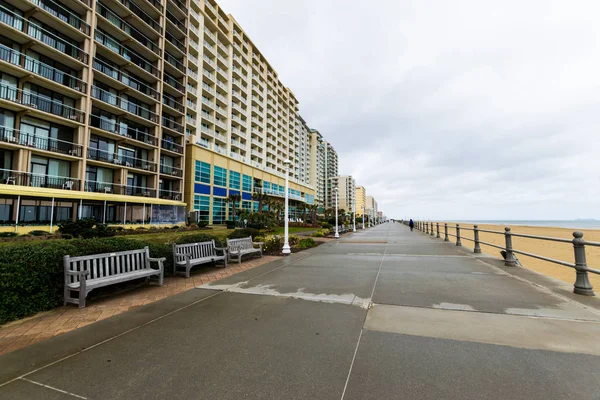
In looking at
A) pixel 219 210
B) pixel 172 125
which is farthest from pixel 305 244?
pixel 219 210

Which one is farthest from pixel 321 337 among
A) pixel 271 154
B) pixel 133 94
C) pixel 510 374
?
pixel 271 154

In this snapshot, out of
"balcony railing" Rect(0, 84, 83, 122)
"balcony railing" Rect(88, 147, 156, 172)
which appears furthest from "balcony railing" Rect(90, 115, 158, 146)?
"balcony railing" Rect(88, 147, 156, 172)

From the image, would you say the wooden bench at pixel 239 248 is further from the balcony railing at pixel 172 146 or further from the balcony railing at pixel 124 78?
the balcony railing at pixel 172 146

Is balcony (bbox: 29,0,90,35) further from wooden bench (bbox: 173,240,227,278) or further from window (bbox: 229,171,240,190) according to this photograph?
wooden bench (bbox: 173,240,227,278)

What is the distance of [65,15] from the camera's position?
23.7 m

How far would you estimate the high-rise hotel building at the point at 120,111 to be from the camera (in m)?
20.1

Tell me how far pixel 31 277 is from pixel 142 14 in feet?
121

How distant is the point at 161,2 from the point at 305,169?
70.7 meters

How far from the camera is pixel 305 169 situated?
98.6 metres

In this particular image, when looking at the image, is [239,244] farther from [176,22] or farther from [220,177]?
[176,22]

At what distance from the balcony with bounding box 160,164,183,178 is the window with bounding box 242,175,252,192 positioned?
13.6m

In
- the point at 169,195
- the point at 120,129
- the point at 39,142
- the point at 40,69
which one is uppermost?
the point at 40,69

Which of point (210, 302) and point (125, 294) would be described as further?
point (125, 294)

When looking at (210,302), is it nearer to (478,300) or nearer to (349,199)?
(478,300)
